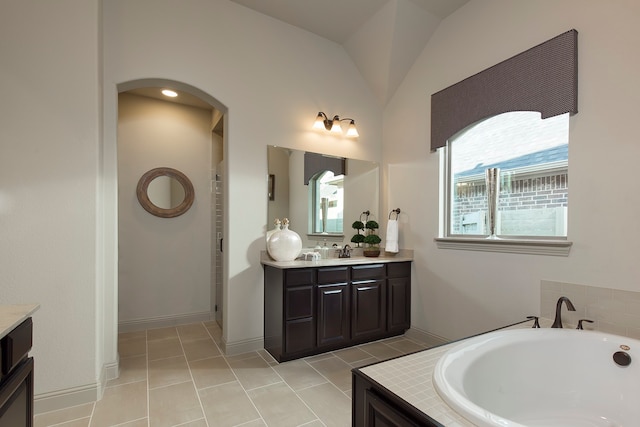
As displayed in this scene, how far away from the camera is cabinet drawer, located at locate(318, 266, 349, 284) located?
9.29 feet

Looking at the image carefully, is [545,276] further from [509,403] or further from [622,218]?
[509,403]

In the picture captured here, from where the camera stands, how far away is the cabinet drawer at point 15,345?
3.36 feet

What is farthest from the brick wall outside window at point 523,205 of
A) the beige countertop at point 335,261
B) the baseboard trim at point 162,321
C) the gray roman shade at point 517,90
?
the baseboard trim at point 162,321

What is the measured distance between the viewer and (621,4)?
77.1 inches

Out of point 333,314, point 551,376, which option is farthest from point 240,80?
point 551,376

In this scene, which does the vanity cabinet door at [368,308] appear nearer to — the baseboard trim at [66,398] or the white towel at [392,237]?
the white towel at [392,237]

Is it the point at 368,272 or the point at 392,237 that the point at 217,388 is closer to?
the point at 368,272

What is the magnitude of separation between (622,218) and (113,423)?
3.34 meters

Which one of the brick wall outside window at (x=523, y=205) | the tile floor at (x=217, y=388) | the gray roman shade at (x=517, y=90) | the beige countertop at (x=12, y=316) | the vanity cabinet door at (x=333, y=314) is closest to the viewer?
the beige countertop at (x=12, y=316)

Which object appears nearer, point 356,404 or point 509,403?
point 356,404

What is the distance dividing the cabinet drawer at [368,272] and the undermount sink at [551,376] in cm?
135

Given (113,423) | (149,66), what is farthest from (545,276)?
(149,66)

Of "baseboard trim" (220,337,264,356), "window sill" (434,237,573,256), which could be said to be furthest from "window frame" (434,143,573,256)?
"baseboard trim" (220,337,264,356)

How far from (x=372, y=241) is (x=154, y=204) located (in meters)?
2.56
